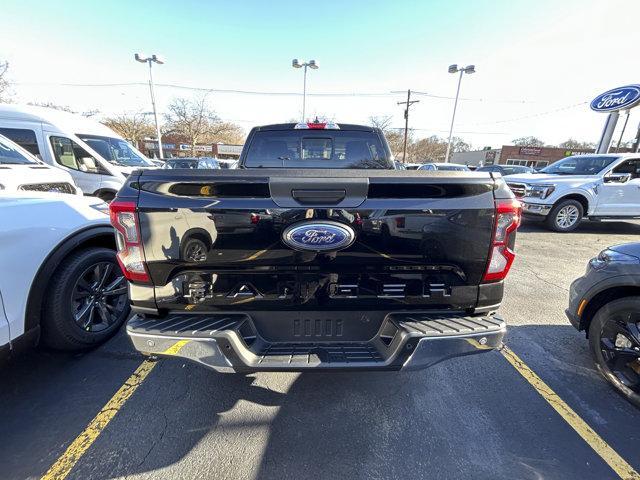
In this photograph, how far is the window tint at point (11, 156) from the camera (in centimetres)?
394

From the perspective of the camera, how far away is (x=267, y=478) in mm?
1844

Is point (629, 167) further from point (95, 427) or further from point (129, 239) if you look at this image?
point (95, 427)

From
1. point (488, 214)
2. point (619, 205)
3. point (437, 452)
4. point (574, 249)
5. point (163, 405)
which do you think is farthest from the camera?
point (619, 205)

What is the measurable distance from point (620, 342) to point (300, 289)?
281 cm

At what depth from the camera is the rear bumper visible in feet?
5.71

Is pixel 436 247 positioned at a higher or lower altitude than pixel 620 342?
higher

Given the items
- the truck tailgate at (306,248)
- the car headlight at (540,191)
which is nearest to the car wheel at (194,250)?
the truck tailgate at (306,248)

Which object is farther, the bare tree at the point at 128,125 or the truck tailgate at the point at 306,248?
the bare tree at the point at 128,125

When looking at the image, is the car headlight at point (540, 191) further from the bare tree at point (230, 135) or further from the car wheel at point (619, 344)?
the bare tree at point (230, 135)

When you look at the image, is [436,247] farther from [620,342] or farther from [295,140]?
[295,140]

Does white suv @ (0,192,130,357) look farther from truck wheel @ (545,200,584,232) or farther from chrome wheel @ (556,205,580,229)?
chrome wheel @ (556,205,580,229)

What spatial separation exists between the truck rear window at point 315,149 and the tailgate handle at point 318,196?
6.51 ft

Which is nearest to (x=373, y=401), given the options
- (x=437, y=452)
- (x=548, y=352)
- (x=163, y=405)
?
(x=437, y=452)

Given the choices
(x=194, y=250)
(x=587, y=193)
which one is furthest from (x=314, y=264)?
(x=587, y=193)
